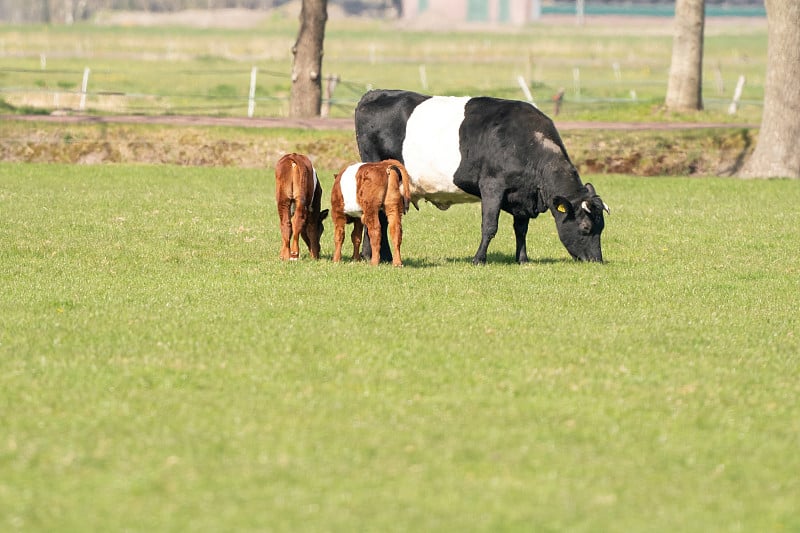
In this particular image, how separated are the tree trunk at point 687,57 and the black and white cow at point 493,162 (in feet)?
70.3

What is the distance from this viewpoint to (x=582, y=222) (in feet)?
53.3

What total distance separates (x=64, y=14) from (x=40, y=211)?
150 metres

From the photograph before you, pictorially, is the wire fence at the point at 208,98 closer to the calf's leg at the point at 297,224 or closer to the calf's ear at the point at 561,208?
the calf's leg at the point at 297,224

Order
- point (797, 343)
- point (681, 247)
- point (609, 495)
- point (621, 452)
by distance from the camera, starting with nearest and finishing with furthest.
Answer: point (609, 495)
point (621, 452)
point (797, 343)
point (681, 247)

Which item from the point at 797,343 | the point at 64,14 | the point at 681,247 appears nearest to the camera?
the point at 797,343

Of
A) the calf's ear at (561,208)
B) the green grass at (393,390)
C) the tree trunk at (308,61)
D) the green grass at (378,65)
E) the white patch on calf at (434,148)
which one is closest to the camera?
the green grass at (393,390)

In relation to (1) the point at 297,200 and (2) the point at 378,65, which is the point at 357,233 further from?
(2) the point at 378,65

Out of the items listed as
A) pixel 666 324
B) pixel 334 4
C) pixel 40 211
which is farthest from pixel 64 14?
pixel 666 324

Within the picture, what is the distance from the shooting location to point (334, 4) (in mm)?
163875

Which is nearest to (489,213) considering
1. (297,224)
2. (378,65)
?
(297,224)

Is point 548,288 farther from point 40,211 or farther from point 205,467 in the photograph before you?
point 40,211

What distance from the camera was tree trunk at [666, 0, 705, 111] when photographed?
36.7 metres

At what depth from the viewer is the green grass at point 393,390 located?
7352 millimetres

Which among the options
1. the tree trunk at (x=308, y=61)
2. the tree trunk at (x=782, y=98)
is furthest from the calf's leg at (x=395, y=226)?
the tree trunk at (x=308, y=61)
